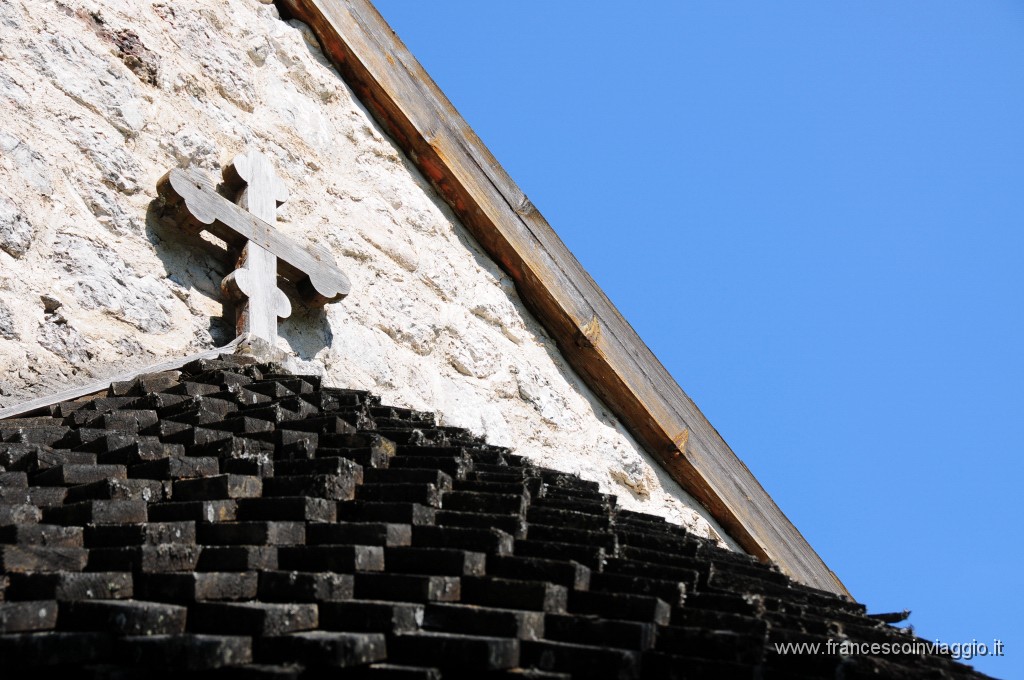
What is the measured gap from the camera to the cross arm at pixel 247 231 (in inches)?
156

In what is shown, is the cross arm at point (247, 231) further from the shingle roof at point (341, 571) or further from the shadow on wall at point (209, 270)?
the shingle roof at point (341, 571)

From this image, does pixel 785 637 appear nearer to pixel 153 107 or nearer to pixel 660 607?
pixel 660 607

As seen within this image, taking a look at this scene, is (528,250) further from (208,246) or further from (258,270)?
(208,246)

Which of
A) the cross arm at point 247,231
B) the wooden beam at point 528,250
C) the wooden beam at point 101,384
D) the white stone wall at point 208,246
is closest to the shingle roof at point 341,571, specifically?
the wooden beam at point 101,384

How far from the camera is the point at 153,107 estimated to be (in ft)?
13.7

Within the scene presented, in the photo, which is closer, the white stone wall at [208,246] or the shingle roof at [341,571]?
the shingle roof at [341,571]

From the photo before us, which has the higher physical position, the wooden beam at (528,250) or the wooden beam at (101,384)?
the wooden beam at (528,250)

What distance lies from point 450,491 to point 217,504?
569mm

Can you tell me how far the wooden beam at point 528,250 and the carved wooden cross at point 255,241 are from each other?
855 millimetres

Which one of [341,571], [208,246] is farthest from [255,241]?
[341,571]

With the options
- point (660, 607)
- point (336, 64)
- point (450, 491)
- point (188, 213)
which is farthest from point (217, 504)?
point (336, 64)

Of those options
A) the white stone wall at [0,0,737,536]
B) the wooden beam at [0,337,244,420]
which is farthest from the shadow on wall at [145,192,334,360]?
the wooden beam at [0,337,244,420]

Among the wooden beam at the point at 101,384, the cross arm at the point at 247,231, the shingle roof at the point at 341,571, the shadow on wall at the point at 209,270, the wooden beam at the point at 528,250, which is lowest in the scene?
the shingle roof at the point at 341,571

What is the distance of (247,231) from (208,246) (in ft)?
0.57
